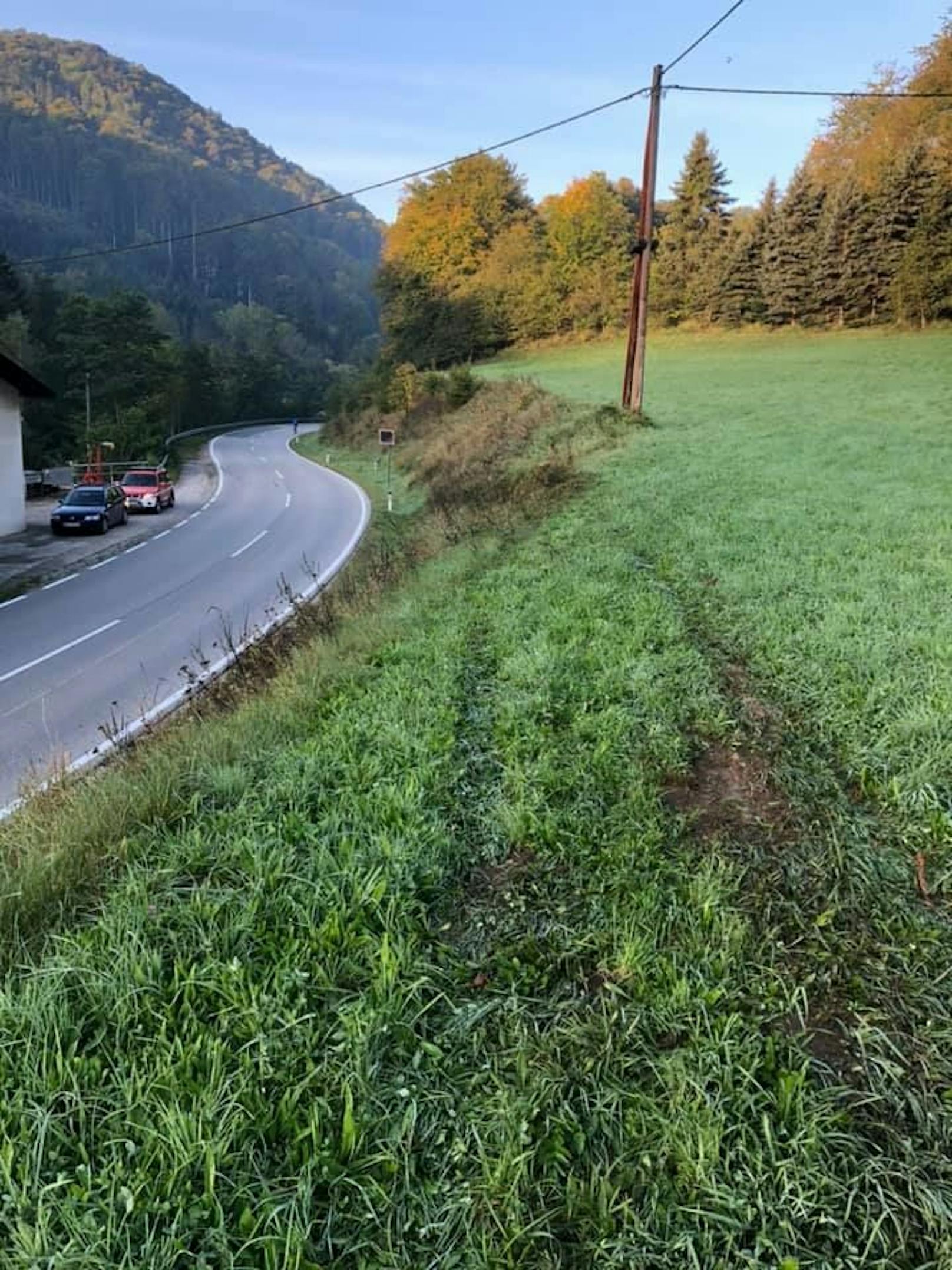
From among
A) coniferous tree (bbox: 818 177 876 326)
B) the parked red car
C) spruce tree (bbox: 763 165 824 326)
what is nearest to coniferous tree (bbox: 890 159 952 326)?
coniferous tree (bbox: 818 177 876 326)

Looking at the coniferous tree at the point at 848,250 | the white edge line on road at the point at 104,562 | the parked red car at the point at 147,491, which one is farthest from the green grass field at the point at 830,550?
the coniferous tree at the point at 848,250

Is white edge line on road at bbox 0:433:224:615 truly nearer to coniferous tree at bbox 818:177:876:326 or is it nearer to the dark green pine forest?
the dark green pine forest

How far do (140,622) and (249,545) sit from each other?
27.3ft

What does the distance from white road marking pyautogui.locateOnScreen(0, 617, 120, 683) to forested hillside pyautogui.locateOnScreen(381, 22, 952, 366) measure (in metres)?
43.4

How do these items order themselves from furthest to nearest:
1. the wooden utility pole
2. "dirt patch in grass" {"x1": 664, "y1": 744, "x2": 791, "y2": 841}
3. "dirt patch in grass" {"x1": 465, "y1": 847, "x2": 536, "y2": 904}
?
the wooden utility pole → "dirt patch in grass" {"x1": 664, "y1": 744, "x2": 791, "y2": 841} → "dirt patch in grass" {"x1": 465, "y1": 847, "x2": 536, "y2": 904}

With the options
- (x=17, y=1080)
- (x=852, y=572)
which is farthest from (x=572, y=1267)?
(x=852, y=572)

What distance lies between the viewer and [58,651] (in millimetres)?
11695

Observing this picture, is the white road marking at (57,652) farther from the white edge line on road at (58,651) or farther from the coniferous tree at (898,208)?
the coniferous tree at (898,208)

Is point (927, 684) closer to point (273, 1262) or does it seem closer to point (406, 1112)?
point (406, 1112)

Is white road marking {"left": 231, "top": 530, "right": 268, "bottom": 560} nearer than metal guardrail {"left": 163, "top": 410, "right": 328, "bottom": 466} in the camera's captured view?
Yes

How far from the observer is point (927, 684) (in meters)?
5.09

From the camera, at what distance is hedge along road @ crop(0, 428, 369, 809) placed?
29.0ft

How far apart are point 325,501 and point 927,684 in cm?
2678

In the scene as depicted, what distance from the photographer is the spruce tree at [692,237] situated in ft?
166
